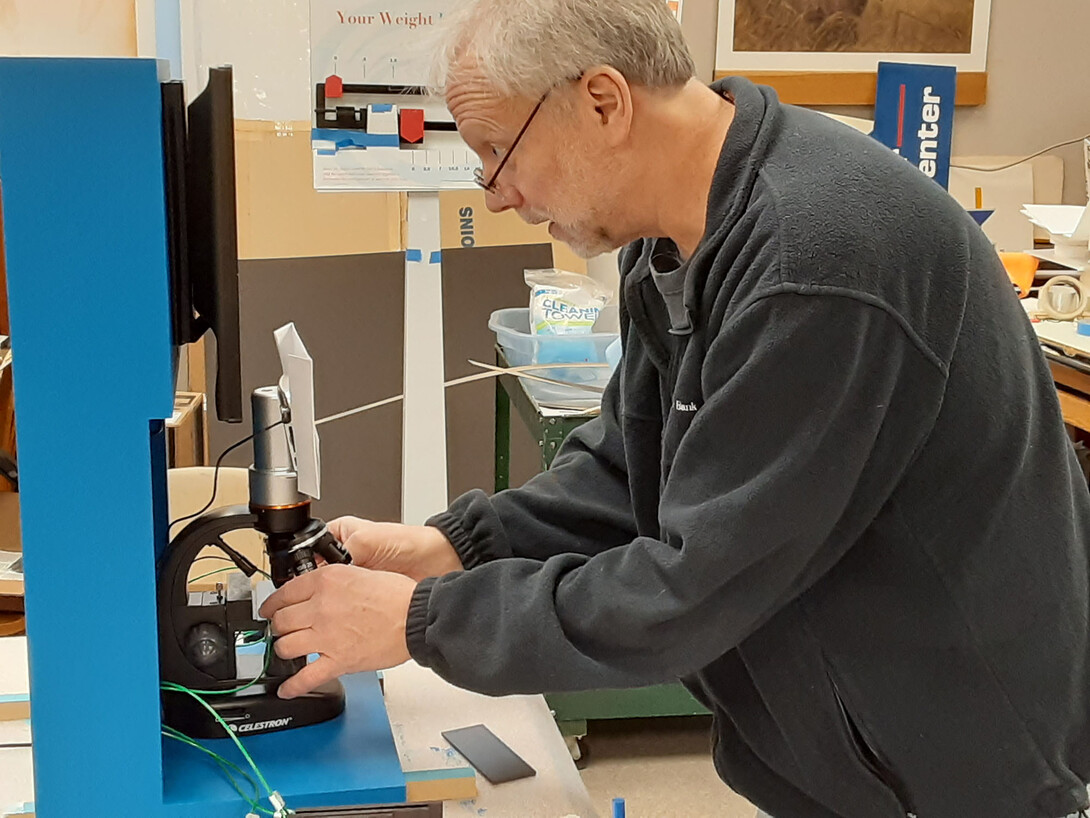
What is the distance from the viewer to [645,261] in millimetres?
1195

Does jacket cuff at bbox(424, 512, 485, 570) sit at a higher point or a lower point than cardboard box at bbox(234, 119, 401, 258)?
lower

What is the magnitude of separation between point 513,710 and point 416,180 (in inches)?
60.0

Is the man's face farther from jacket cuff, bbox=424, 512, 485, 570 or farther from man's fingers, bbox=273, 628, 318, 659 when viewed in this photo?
man's fingers, bbox=273, 628, 318, 659

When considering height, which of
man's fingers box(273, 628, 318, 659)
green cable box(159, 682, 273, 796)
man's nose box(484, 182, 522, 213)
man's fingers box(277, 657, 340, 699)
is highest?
man's nose box(484, 182, 522, 213)

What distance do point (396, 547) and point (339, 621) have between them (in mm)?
217

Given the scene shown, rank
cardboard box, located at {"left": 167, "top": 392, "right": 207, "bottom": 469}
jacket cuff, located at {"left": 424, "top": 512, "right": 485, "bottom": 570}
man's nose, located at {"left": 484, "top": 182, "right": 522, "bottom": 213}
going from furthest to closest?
1. cardboard box, located at {"left": 167, "top": 392, "right": 207, "bottom": 469}
2. jacket cuff, located at {"left": 424, "top": 512, "right": 485, "bottom": 570}
3. man's nose, located at {"left": 484, "top": 182, "right": 522, "bottom": 213}

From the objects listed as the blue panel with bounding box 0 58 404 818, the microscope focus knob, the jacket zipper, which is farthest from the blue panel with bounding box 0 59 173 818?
the jacket zipper

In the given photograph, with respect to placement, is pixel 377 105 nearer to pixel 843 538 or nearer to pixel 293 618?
pixel 293 618

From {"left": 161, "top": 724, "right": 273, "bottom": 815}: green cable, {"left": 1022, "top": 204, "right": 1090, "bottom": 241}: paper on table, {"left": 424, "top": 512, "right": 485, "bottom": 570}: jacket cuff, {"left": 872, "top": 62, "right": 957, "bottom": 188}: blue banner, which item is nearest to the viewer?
{"left": 161, "top": 724, "right": 273, "bottom": 815}: green cable

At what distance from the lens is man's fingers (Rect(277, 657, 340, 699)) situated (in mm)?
1034

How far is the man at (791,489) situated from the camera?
0.90 meters

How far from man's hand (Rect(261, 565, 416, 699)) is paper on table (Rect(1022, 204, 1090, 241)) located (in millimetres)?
1902

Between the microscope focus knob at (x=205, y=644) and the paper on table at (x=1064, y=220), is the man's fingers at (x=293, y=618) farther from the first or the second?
the paper on table at (x=1064, y=220)

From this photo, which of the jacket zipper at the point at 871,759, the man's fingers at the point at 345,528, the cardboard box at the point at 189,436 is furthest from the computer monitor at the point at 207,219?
the cardboard box at the point at 189,436
